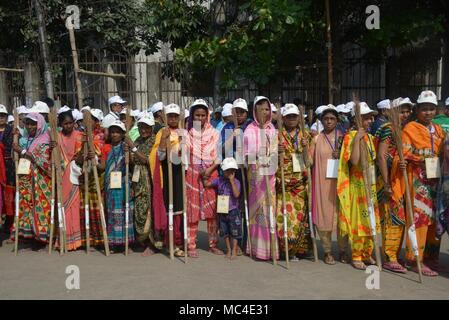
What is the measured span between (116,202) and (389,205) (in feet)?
10.1

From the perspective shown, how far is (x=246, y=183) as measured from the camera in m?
6.41

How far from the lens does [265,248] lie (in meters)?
6.14

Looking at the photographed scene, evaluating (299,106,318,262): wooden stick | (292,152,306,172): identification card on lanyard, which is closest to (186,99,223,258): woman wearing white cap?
(292,152,306,172): identification card on lanyard

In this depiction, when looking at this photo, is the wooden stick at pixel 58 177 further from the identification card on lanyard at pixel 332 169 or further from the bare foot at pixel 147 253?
the identification card on lanyard at pixel 332 169

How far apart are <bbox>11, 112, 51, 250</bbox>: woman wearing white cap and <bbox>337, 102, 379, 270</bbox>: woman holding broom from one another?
3.48m

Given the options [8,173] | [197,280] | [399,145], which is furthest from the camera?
[8,173]

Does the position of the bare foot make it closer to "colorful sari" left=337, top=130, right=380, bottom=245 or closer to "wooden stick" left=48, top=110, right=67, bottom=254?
"wooden stick" left=48, top=110, right=67, bottom=254

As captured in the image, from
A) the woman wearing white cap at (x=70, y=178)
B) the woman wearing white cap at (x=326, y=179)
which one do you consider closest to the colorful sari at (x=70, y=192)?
the woman wearing white cap at (x=70, y=178)

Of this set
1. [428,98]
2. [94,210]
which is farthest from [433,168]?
[94,210]

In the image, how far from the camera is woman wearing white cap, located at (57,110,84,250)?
670 cm

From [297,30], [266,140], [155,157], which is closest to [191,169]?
[155,157]

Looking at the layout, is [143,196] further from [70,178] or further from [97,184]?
[70,178]

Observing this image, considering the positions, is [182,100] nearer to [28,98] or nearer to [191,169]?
[28,98]

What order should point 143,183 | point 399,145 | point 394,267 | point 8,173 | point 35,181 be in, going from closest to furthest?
point 399,145
point 394,267
point 143,183
point 35,181
point 8,173
